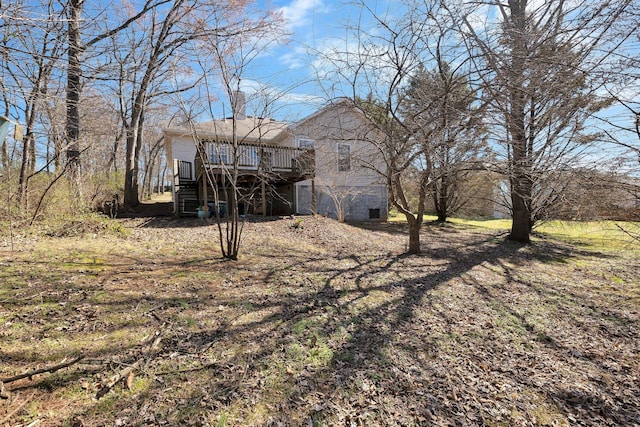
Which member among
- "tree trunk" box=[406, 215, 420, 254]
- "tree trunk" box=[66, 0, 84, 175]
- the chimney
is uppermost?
"tree trunk" box=[66, 0, 84, 175]

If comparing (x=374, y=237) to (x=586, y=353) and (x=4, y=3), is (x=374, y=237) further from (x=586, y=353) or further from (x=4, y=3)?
(x=4, y=3)

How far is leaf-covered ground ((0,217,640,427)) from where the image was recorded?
2.18 m

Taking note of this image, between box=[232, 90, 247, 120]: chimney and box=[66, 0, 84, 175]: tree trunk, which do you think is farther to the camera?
box=[232, 90, 247, 120]: chimney

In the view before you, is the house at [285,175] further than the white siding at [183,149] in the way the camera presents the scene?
No

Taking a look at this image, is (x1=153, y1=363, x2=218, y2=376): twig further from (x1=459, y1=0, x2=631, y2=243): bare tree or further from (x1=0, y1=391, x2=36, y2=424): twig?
(x1=459, y1=0, x2=631, y2=243): bare tree

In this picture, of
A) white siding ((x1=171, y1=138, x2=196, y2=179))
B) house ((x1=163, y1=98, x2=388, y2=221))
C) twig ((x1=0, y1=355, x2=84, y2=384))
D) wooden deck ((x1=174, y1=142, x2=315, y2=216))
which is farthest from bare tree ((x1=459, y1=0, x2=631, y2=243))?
white siding ((x1=171, y1=138, x2=196, y2=179))

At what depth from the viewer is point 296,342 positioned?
10.1 feet

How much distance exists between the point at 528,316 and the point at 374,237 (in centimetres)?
536

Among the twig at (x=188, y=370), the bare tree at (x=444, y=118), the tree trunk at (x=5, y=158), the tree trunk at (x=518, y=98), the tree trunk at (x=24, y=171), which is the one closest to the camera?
the twig at (x=188, y=370)

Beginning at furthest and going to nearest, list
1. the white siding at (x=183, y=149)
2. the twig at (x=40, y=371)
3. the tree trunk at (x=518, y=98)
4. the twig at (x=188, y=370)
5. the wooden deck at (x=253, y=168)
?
the white siding at (x=183, y=149) → the wooden deck at (x=253, y=168) → the tree trunk at (x=518, y=98) → the twig at (x=188, y=370) → the twig at (x=40, y=371)

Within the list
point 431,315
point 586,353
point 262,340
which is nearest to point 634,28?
point 586,353

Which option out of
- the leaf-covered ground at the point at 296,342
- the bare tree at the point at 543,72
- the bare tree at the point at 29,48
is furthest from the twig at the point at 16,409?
the bare tree at the point at 543,72

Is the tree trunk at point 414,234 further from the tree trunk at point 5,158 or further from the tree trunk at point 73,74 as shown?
the tree trunk at point 5,158

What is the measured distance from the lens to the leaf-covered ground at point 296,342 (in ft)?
7.15
